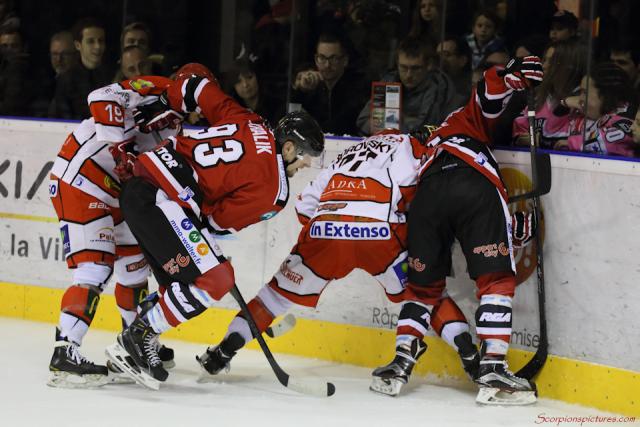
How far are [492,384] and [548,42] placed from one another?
5.07 feet

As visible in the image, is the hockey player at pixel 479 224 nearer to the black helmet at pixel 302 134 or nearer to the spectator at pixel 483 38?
the black helmet at pixel 302 134

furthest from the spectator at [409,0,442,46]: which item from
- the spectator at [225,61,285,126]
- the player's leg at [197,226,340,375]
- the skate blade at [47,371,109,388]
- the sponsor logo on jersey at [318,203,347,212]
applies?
the skate blade at [47,371,109,388]

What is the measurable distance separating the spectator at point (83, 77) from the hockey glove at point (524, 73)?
263cm

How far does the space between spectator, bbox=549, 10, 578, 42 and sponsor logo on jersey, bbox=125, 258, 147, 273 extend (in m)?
1.94

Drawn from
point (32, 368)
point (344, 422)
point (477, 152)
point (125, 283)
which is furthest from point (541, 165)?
point (32, 368)

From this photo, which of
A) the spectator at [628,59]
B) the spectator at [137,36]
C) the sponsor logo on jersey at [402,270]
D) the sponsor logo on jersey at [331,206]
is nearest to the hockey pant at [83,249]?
the sponsor logo on jersey at [331,206]

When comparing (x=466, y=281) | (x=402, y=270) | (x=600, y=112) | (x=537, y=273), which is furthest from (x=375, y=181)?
Answer: (x=600, y=112)

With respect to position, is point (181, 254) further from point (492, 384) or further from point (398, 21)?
point (398, 21)

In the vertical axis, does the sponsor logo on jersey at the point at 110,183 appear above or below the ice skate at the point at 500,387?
above

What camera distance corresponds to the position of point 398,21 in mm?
5758

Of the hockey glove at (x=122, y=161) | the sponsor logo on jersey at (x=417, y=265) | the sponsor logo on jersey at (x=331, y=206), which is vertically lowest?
the sponsor logo on jersey at (x=417, y=265)

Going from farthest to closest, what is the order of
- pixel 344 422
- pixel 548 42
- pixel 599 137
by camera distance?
pixel 548 42 → pixel 599 137 → pixel 344 422

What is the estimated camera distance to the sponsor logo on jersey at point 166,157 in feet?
14.7

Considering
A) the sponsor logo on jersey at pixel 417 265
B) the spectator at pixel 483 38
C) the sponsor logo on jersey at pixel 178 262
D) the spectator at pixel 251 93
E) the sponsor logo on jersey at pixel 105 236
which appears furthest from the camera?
the spectator at pixel 251 93
